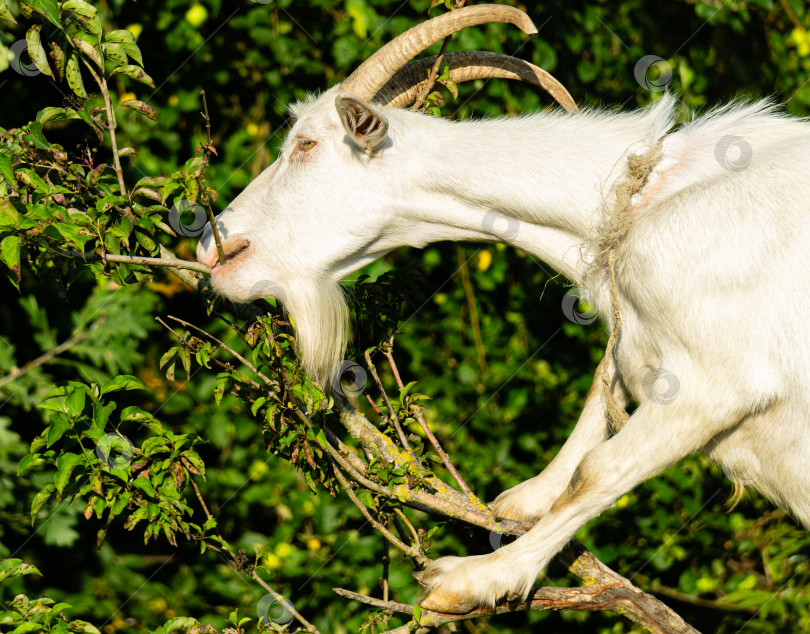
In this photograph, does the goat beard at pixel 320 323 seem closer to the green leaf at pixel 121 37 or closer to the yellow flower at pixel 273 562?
the green leaf at pixel 121 37

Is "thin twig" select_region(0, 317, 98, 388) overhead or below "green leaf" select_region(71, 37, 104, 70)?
below

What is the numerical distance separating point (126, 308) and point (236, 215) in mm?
1487

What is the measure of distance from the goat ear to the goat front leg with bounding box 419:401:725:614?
0.97 m

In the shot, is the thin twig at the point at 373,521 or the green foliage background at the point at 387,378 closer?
the thin twig at the point at 373,521

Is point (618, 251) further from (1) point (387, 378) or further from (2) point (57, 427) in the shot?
(1) point (387, 378)

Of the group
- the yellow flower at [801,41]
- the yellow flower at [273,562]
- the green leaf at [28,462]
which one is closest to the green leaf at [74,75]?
the green leaf at [28,462]

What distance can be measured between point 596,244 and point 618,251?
0.08 metres

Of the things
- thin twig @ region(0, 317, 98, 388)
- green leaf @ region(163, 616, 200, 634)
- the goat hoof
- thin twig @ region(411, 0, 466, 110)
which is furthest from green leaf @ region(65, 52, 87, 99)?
thin twig @ region(0, 317, 98, 388)

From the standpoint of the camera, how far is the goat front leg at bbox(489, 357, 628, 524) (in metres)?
2.48

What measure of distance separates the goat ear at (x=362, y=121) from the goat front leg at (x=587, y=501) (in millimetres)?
973

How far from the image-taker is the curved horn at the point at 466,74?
8.46ft

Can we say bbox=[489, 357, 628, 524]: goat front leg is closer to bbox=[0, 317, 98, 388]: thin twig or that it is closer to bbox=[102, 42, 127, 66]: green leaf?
bbox=[102, 42, 127, 66]: green leaf

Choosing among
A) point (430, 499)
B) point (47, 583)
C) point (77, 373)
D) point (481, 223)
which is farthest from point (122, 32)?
point (47, 583)

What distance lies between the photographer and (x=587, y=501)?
2158 millimetres
